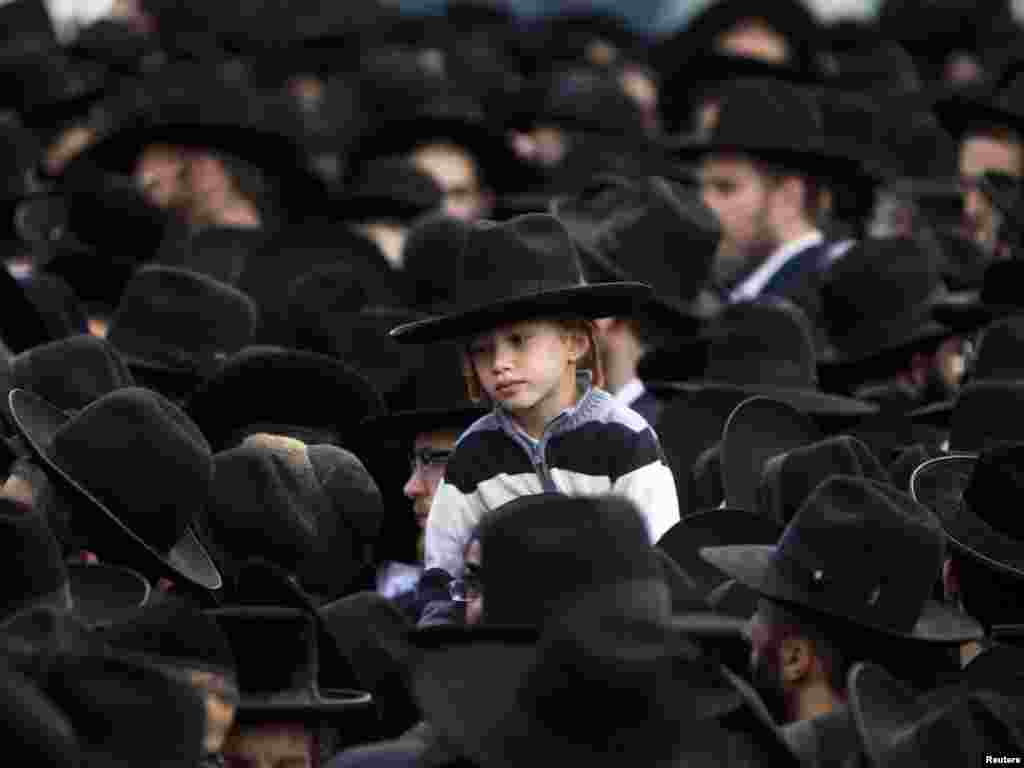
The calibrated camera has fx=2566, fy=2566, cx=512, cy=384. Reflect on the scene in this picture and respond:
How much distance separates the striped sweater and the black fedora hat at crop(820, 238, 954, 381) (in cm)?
284

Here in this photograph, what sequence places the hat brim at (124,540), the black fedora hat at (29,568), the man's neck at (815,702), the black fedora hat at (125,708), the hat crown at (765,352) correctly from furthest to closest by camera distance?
the hat crown at (765,352) < the hat brim at (124,540) < the man's neck at (815,702) < the black fedora hat at (29,568) < the black fedora hat at (125,708)

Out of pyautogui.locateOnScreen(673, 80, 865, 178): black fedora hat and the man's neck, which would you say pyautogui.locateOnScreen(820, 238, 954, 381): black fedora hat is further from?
the man's neck

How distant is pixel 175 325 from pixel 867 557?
115 inches

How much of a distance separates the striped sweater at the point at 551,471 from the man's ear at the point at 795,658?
0.73 metres

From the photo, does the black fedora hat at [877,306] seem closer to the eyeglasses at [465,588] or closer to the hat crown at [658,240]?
the hat crown at [658,240]

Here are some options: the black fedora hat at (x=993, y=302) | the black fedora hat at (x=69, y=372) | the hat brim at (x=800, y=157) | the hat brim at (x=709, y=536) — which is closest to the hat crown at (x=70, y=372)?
the black fedora hat at (x=69, y=372)

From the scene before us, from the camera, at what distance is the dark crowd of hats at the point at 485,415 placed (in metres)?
4.64

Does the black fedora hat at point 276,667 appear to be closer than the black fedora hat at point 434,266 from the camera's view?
Yes

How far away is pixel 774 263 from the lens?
9.37 meters

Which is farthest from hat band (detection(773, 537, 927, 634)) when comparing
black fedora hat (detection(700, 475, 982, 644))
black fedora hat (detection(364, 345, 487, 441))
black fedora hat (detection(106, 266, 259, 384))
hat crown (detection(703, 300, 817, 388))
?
black fedora hat (detection(106, 266, 259, 384))

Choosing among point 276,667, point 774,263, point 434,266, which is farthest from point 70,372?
point 774,263

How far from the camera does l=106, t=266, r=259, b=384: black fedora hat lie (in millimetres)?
7512

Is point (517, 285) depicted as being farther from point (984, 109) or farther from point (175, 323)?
point (984, 109)

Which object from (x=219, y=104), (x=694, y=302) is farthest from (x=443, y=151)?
(x=694, y=302)
